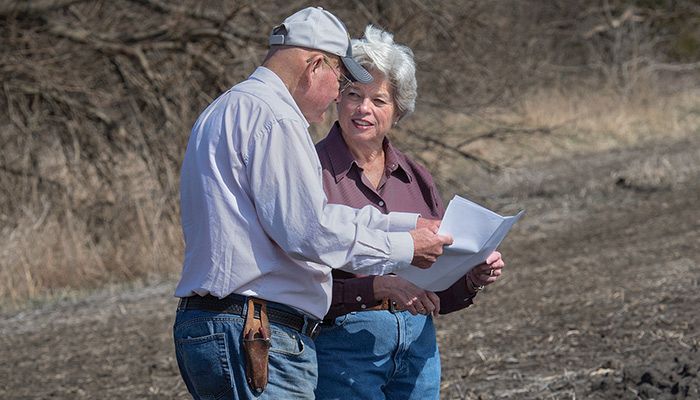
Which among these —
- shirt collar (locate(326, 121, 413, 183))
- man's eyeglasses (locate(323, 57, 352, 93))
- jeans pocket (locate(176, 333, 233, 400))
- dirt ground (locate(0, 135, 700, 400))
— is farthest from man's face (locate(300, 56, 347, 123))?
dirt ground (locate(0, 135, 700, 400))

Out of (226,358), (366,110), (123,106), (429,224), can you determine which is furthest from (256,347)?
(123,106)

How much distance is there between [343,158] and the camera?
3945 millimetres

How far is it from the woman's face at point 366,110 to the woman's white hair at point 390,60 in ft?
0.09

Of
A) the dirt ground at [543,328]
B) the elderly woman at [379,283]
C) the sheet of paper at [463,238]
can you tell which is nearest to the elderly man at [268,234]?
the sheet of paper at [463,238]

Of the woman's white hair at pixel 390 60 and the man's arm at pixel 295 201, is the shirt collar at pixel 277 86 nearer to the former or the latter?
the man's arm at pixel 295 201

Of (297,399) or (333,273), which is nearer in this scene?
(297,399)

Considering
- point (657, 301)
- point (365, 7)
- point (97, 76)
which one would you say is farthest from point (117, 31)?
point (657, 301)

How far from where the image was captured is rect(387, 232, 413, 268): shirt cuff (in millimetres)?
3330

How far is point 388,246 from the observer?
3.32 meters

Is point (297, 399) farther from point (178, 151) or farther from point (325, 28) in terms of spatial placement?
point (178, 151)

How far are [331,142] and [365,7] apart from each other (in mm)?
8432

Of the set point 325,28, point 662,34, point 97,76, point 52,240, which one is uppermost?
point 325,28

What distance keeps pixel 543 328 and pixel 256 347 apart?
15.0 feet

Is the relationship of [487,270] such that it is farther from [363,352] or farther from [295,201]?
[295,201]
